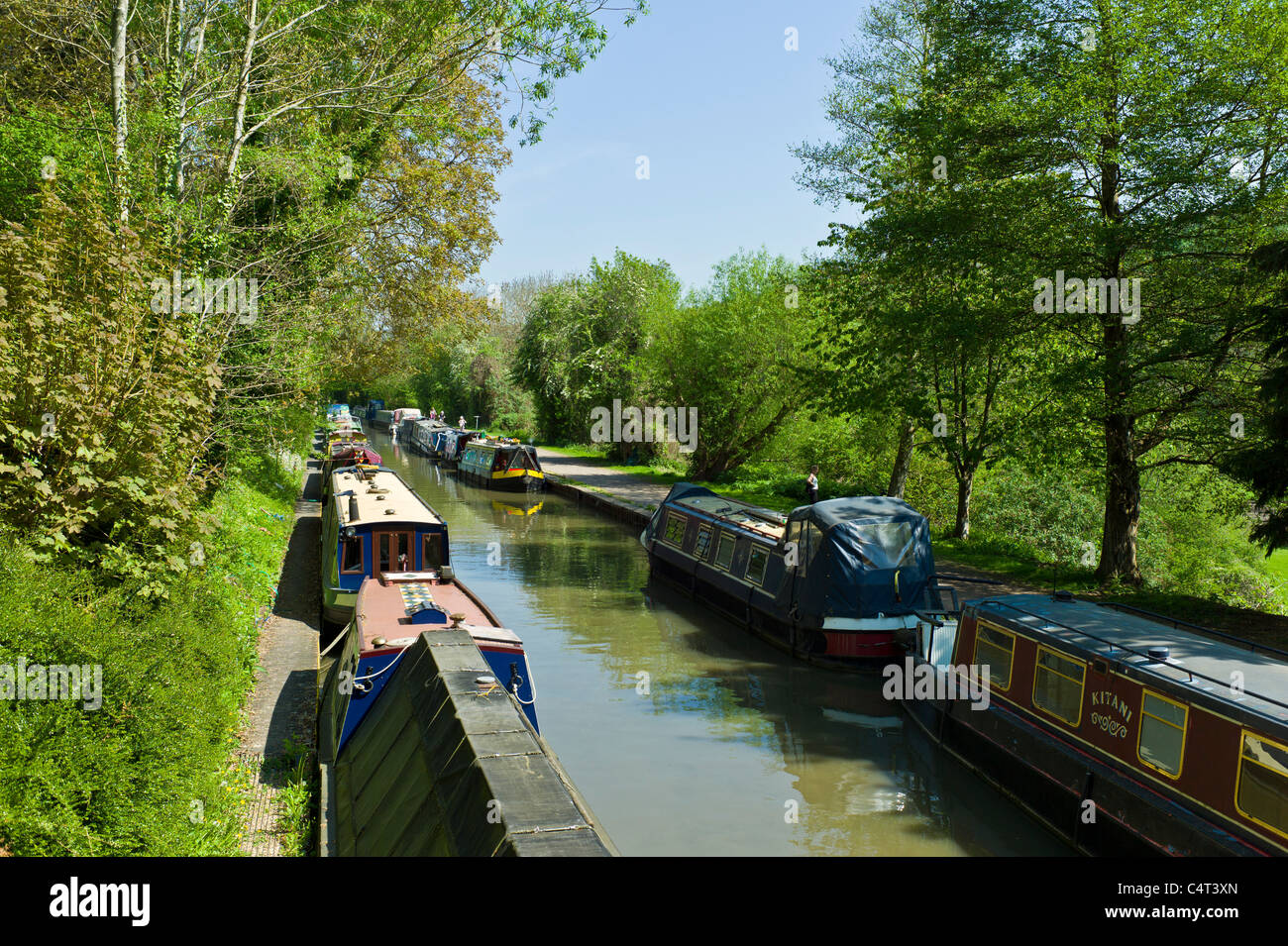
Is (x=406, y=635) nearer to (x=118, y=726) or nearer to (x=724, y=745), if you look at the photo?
(x=118, y=726)

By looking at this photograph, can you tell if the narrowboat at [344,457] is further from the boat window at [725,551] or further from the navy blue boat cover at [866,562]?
the navy blue boat cover at [866,562]

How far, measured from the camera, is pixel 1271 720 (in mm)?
6762

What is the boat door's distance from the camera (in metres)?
15.1

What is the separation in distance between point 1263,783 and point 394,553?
40.8ft

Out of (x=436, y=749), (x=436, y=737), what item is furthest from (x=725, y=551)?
(x=436, y=749)

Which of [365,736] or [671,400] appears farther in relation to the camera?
[671,400]

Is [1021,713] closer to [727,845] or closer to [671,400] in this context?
[727,845]

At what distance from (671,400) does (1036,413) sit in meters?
22.9

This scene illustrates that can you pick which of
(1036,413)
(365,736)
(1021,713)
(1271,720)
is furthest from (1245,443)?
(365,736)

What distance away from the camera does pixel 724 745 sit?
39.4 ft

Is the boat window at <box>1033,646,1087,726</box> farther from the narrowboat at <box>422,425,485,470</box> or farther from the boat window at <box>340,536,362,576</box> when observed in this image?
the narrowboat at <box>422,425,485,470</box>

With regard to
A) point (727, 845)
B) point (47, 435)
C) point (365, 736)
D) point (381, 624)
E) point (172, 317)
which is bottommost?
point (727, 845)

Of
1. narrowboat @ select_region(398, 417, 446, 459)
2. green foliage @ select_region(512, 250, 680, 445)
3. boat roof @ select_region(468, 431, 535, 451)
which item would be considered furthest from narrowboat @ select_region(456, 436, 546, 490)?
narrowboat @ select_region(398, 417, 446, 459)
